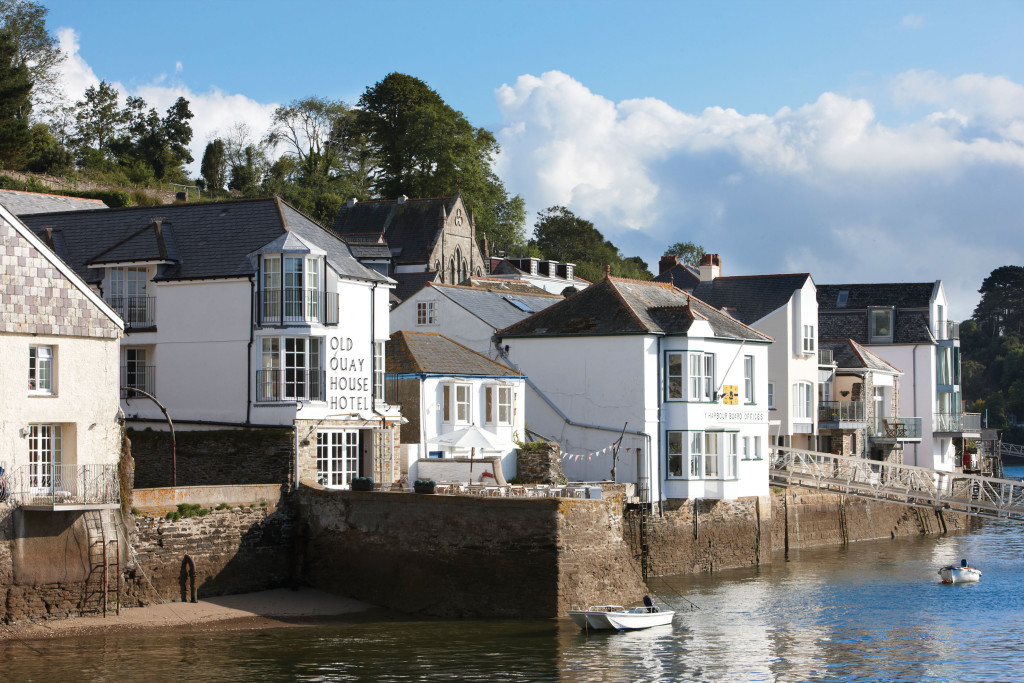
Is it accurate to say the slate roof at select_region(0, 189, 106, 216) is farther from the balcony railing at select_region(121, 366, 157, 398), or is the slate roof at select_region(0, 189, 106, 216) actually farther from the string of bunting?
the string of bunting

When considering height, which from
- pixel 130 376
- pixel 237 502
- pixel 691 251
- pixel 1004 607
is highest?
pixel 691 251

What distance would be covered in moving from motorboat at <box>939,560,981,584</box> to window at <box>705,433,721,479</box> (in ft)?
27.8

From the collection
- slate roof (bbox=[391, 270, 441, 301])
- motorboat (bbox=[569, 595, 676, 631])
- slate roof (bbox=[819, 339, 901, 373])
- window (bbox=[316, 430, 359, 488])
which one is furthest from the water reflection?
slate roof (bbox=[391, 270, 441, 301])

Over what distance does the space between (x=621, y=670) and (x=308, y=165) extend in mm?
90366

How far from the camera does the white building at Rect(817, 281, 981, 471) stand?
7438 cm

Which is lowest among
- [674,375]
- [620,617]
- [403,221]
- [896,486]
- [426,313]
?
[620,617]

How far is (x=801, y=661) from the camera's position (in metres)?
32.0

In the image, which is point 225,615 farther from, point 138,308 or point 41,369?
point 138,308

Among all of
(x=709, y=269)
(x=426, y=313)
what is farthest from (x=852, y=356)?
(x=426, y=313)

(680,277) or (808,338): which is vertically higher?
(680,277)

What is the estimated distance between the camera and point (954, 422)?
7544cm

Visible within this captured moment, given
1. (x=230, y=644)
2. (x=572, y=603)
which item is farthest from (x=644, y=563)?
(x=230, y=644)

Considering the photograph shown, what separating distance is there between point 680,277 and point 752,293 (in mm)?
7834

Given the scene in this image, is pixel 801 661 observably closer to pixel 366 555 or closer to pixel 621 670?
pixel 621 670
